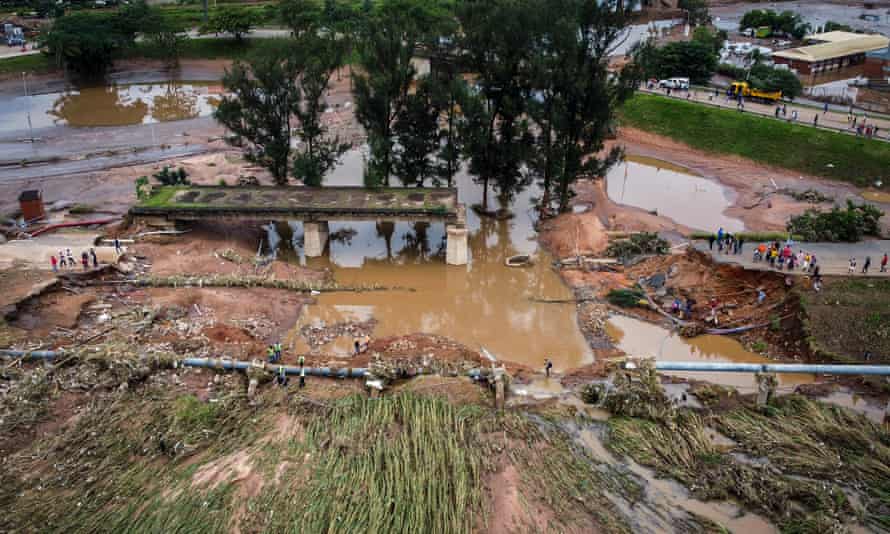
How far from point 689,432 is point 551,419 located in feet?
13.6

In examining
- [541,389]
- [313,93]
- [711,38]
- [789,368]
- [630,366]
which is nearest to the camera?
[789,368]

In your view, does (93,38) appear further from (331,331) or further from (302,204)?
(331,331)

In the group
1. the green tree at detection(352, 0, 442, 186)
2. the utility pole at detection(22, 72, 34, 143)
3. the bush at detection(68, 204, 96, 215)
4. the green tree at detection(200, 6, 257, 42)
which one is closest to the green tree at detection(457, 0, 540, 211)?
the green tree at detection(352, 0, 442, 186)

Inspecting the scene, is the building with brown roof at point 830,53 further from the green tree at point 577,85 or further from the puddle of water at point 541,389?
the puddle of water at point 541,389

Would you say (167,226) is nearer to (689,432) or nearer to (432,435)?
(432,435)

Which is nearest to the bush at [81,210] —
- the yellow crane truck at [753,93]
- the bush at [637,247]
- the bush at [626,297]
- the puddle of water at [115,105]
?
the puddle of water at [115,105]

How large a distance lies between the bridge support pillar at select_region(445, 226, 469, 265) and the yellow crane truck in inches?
1258

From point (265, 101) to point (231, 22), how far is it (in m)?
41.8

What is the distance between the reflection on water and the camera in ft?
94.2

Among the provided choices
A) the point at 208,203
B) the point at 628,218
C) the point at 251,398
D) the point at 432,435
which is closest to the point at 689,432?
the point at 432,435

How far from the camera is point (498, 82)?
37312 millimetres

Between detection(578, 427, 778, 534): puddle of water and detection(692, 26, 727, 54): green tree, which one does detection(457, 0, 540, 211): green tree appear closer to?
detection(578, 427, 778, 534): puddle of water

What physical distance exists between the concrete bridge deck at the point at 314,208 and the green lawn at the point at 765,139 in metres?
24.1

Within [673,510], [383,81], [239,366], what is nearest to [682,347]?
[673,510]
